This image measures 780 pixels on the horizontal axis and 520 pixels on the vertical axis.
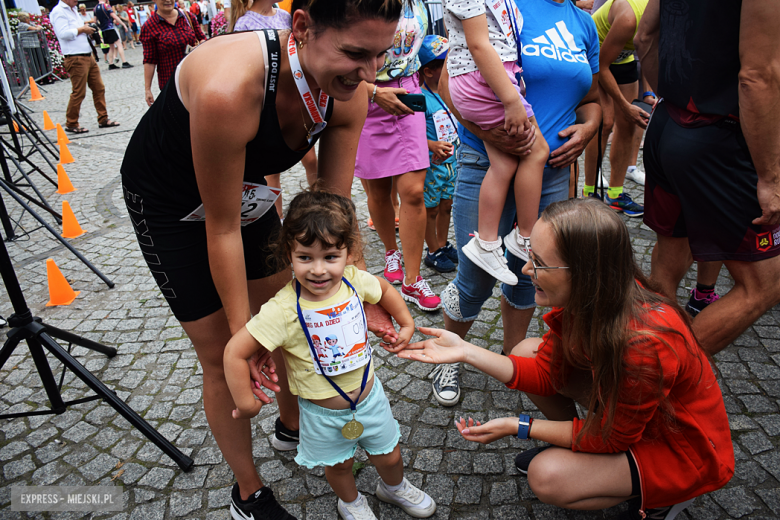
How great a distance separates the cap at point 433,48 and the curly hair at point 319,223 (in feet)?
7.39

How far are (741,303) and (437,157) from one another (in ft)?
7.49

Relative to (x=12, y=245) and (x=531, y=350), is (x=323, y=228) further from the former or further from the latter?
(x=12, y=245)

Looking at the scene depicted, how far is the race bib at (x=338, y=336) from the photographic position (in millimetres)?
1733

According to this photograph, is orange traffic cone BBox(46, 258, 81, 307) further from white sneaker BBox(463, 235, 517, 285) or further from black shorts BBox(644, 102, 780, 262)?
black shorts BBox(644, 102, 780, 262)

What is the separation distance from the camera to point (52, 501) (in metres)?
2.25

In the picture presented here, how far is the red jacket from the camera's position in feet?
5.40

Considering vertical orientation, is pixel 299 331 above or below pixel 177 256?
below

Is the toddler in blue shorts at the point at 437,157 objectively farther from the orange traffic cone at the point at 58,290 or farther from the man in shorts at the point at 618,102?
the orange traffic cone at the point at 58,290

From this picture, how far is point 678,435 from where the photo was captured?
1.71m

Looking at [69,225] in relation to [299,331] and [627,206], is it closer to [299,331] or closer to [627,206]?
[299,331]

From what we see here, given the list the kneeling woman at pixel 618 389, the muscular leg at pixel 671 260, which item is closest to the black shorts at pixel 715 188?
the muscular leg at pixel 671 260

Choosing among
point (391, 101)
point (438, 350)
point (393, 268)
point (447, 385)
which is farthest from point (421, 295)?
point (438, 350)

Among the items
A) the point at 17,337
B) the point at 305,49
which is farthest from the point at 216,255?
the point at 17,337

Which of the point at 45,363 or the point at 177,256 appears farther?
the point at 45,363
